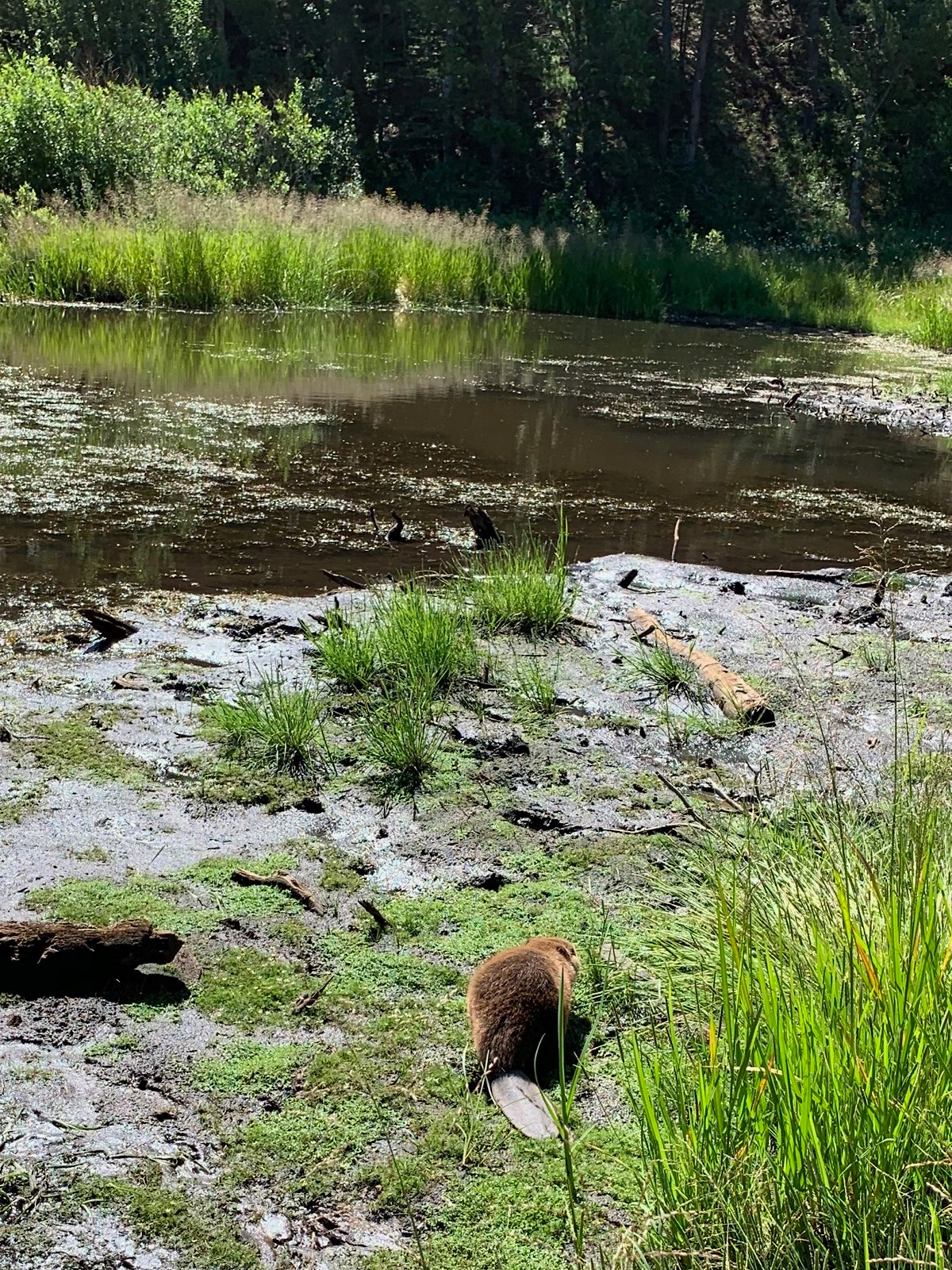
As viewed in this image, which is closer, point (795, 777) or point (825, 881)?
point (825, 881)

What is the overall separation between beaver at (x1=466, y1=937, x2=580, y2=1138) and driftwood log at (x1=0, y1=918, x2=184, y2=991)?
25.9 inches

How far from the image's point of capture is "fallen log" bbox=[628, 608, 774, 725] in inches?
159

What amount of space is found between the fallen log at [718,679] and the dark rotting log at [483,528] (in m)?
1.07

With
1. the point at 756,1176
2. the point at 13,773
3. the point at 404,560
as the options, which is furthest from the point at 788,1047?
the point at 404,560

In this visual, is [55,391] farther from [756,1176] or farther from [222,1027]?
[756,1176]

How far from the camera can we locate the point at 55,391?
9.62 m

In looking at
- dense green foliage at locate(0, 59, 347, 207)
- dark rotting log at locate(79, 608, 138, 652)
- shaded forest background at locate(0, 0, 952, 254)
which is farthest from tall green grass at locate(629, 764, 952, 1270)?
shaded forest background at locate(0, 0, 952, 254)

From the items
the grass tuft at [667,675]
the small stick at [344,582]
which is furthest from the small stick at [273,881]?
the small stick at [344,582]

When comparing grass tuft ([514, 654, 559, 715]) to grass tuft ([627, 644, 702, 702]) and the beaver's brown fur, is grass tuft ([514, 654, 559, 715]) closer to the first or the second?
→ grass tuft ([627, 644, 702, 702])

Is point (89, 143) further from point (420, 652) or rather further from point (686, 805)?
point (686, 805)

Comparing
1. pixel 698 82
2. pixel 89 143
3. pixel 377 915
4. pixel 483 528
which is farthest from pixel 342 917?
pixel 698 82

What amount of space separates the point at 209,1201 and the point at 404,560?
4269 mm

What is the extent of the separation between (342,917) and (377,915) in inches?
5.2

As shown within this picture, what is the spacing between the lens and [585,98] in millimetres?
35406
